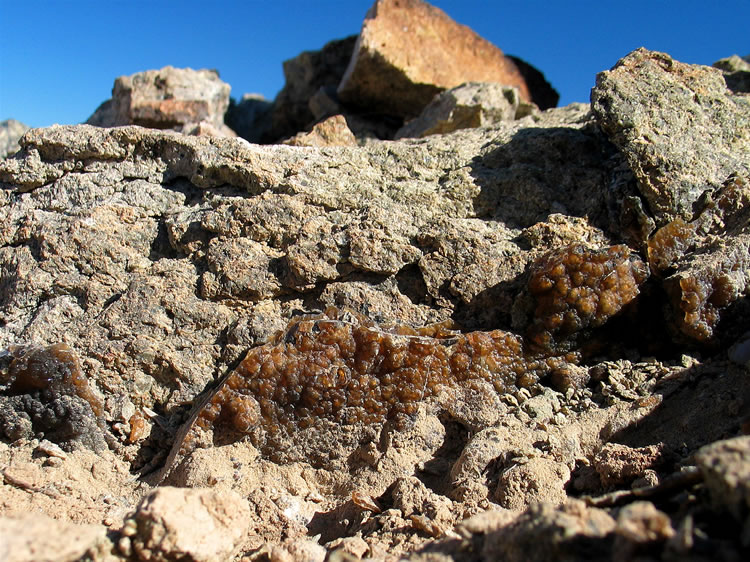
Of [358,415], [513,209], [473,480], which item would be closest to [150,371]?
[358,415]

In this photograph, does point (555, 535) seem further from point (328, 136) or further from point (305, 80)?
point (305, 80)

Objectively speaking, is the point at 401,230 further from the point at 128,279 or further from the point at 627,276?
the point at 128,279

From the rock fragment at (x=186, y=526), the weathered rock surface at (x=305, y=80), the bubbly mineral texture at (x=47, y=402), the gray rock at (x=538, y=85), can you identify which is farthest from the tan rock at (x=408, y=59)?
the rock fragment at (x=186, y=526)

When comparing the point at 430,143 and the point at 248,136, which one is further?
the point at 248,136

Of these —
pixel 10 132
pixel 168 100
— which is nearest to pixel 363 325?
pixel 168 100

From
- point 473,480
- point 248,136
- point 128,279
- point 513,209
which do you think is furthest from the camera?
point 248,136

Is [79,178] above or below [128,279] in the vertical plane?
above

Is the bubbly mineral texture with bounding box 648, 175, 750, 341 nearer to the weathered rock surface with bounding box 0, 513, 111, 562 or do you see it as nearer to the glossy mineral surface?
the glossy mineral surface

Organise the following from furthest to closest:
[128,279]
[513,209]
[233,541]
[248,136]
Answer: [248,136], [513,209], [128,279], [233,541]
